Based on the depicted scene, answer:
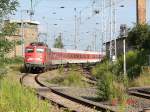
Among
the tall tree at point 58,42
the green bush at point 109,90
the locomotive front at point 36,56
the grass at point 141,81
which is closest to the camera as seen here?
the green bush at point 109,90

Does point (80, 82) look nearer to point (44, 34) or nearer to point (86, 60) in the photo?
point (86, 60)

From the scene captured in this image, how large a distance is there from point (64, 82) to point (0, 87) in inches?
817

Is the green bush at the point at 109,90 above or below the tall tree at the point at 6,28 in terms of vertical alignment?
below

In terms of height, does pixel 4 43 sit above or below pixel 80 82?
above

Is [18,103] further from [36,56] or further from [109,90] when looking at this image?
[36,56]

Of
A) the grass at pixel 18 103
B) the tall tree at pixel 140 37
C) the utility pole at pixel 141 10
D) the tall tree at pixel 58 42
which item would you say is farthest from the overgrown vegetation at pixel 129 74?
the tall tree at pixel 58 42

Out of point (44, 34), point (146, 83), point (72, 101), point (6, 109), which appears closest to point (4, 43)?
point (6, 109)

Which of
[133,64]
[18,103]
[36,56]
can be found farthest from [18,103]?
[36,56]

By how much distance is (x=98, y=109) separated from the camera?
56.6ft

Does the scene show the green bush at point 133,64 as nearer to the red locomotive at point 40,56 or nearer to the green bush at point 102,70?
the green bush at point 102,70

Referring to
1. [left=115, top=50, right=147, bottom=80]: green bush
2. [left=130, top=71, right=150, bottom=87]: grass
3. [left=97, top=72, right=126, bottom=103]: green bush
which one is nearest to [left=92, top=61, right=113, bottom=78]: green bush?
[left=115, top=50, right=147, bottom=80]: green bush

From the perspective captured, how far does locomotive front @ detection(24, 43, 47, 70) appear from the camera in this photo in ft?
179

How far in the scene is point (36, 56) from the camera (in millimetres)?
54625

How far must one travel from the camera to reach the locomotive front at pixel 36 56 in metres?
54.6
